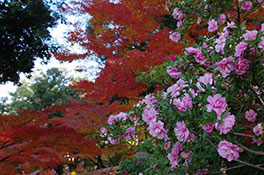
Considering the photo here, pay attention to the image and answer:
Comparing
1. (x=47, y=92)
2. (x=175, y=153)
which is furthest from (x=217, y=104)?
(x=47, y=92)

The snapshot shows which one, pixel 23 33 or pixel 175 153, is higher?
pixel 23 33

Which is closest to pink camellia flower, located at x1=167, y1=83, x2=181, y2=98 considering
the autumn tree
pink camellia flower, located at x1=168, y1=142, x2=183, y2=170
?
pink camellia flower, located at x1=168, y1=142, x2=183, y2=170

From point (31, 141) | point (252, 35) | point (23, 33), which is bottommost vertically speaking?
point (31, 141)

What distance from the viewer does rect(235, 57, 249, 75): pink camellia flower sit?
1.55 metres

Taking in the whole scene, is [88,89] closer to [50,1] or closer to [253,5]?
[50,1]

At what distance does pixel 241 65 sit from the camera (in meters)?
1.55

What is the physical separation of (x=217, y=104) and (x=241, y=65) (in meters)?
0.34

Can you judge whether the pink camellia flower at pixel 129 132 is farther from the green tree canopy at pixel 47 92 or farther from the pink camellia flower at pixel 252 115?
the green tree canopy at pixel 47 92

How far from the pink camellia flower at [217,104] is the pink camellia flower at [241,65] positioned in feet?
0.79

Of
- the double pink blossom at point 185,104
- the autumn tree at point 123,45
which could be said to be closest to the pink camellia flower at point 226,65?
the double pink blossom at point 185,104

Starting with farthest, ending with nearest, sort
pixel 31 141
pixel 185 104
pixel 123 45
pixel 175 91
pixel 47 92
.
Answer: pixel 47 92
pixel 123 45
pixel 31 141
pixel 175 91
pixel 185 104

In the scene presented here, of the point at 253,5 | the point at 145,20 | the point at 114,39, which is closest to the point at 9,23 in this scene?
the point at 114,39

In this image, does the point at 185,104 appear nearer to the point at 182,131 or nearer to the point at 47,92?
the point at 182,131

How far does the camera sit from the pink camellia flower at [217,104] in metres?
1.49
